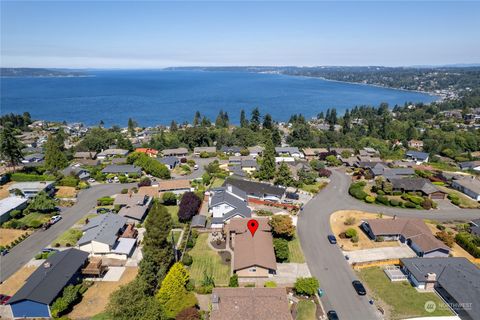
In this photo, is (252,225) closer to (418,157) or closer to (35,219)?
(35,219)

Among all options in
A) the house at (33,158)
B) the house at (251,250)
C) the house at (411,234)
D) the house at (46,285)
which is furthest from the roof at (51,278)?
the house at (33,158)

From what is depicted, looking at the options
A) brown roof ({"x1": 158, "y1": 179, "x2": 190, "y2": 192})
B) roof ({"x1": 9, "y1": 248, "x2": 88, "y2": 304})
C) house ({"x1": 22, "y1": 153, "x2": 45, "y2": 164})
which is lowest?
house ({"x1": 22, "y1": 153, "x2": 45, "y2": 164})

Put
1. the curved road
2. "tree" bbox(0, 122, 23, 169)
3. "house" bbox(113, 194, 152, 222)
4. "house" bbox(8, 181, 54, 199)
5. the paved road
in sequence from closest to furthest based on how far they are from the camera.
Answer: the curved road < the paved road < "house" bbox(113, 194, 152, 222) < "house" bbox(8, 181, 54, 199) < "tree" bbox(0, 122, 23, 169)

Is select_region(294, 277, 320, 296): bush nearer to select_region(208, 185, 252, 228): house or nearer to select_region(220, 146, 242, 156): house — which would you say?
select_region(208, 185, 252, 228): house

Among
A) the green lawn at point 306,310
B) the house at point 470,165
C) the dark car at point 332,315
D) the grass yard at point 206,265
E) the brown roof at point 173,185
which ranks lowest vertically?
the house at point 470,165

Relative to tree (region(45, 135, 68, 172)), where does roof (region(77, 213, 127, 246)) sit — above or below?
below

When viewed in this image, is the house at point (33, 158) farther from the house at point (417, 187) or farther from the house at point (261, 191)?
the house at point (417, 187)

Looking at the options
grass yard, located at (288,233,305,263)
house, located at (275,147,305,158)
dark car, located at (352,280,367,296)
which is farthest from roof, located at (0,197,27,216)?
house, located at (275,147,305,158)

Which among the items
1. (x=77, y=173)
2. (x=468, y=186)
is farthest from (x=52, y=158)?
(x=468, y=186)
